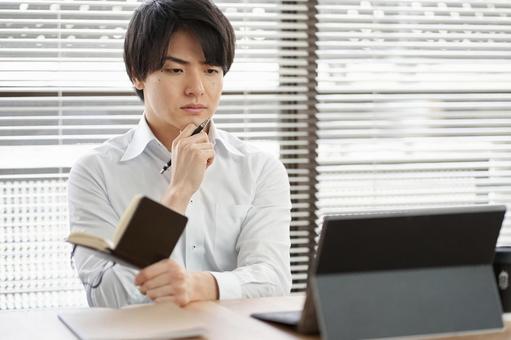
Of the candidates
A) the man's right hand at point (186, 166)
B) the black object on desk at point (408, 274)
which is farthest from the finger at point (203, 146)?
the black object on desk at point (408, 274)

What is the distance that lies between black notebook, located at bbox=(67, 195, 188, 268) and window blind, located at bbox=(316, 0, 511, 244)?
1.71 meters

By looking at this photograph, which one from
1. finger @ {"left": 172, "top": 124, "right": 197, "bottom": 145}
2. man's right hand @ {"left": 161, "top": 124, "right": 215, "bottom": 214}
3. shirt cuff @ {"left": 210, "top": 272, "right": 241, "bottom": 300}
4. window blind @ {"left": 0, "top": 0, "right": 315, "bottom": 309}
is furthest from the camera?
window blind @ {"left": 0, "top": 0, "right": 315, "bottom": 309}

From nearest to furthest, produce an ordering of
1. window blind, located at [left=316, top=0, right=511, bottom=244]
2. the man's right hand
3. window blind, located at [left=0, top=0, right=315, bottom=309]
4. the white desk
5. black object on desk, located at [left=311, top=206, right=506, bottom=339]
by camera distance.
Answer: black object on desk, located at [left=311, top=206, right=506, bottom=339] < the white desk < the man's right hand < window blind, located at [left=0, top=0, right=315, bottom=309] < window blind, located at [left=316, top=0, right=511, bottom=244]

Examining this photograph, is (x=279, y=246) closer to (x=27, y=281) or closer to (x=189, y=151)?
(x=189, y=151)

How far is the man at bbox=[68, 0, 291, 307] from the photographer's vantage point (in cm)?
265

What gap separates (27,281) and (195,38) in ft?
4.09

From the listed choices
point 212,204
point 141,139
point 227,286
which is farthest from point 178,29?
point 227,286

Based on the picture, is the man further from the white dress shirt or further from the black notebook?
the black notebook

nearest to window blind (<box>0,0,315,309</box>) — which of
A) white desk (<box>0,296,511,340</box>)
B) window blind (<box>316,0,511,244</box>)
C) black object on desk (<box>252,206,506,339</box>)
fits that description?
window blind (<box>316,0,511,244</box>)

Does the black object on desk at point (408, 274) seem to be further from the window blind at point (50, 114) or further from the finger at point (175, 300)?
the window blind at point (50, 114)

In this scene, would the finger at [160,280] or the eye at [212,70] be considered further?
the eye at [212,70]

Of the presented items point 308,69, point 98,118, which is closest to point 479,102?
point 308,69

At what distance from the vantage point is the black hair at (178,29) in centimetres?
274

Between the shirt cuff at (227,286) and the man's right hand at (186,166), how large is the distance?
0.82ft
